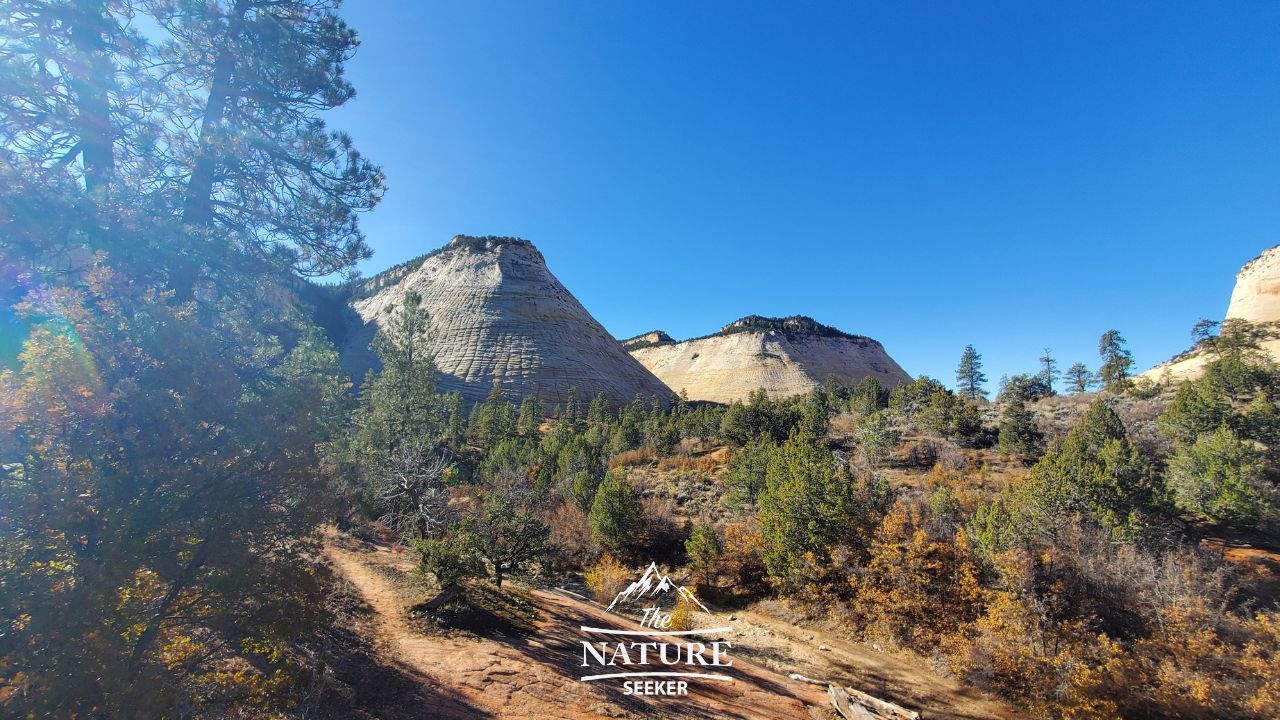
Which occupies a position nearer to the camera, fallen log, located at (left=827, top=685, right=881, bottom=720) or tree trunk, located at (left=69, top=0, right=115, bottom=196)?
tree trunk, located at (left=69, top=0, right=115, bottom=196)

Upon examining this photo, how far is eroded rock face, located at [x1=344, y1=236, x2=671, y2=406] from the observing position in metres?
52.9

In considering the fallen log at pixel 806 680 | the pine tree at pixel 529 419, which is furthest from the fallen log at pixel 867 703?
the pine tree at pixel 529 419

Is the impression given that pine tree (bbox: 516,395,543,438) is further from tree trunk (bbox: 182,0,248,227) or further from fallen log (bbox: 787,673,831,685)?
tree trunk (bbox: 182,0,248,227)

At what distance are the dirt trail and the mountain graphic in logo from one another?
1.57 m

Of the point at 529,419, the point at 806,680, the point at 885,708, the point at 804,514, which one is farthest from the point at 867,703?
the point at 529,419

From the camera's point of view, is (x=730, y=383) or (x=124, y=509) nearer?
(x=124, y=509)

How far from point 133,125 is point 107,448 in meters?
5.06

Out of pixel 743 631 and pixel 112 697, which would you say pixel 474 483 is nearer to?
pixel 743 631

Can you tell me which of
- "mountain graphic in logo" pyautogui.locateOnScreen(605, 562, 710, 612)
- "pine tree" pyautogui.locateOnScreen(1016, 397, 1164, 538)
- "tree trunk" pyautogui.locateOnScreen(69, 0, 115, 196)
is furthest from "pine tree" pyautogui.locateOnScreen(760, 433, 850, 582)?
"tree trunk" pyautogui.locateOnScreen(69, 0, 115, 196)

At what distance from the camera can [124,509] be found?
3.84 m

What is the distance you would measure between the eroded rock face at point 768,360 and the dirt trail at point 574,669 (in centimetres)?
5892

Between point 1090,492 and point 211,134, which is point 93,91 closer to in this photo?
A: point 211,134

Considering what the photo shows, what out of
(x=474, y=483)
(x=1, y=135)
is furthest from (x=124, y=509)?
(x=474, y=483)

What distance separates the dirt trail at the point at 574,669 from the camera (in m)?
7.42
